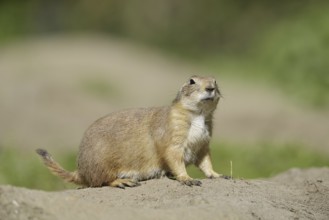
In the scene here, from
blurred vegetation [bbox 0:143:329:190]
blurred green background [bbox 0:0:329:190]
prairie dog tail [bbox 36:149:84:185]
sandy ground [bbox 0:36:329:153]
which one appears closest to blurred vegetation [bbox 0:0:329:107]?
blurred green background [bbox 0:0:329:190]

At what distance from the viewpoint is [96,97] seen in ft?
62.4

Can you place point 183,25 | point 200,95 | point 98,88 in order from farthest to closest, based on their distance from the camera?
1. point 183,25
2. point 98,88
3. point 200,95

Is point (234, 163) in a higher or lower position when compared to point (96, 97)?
higher

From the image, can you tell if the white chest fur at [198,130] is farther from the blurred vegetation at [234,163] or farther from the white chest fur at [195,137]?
the blurred vegetation at [234,163]

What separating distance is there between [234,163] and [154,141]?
441 cm

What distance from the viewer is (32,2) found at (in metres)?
32.4

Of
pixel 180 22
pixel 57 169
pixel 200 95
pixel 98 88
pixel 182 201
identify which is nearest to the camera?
pixel 182 201

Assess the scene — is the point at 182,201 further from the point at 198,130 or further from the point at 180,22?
the point at 180,22

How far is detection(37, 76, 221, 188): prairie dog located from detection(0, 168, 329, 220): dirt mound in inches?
10.6

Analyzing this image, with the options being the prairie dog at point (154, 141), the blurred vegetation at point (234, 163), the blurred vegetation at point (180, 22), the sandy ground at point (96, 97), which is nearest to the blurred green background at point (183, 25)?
the blurred vegetation at point (180, 22)

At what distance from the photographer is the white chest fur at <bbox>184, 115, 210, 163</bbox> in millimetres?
7292

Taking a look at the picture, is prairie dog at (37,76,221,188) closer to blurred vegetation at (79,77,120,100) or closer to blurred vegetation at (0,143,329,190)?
blurred vegetation at (0,143,329,190)

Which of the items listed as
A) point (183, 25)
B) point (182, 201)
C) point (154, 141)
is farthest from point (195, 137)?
point (183, 25)

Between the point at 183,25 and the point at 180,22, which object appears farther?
the point at 180,22
